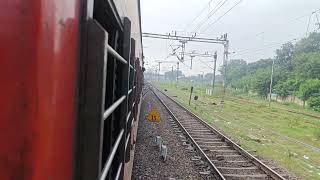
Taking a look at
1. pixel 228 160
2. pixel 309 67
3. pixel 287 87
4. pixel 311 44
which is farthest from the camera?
pixel 311 44

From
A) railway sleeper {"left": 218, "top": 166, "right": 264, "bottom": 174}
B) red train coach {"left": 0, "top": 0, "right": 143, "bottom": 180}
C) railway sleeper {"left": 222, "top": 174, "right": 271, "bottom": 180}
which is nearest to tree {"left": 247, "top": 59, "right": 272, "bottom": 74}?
railway sleeper {"left": 218, "top": 166, "right": 264, "bottom": 174}

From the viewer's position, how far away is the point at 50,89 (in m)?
0.95

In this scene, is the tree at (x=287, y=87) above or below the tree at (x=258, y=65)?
below

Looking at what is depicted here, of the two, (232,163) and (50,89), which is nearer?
(50,89)

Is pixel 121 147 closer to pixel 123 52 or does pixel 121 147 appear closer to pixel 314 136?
pixel 123 52

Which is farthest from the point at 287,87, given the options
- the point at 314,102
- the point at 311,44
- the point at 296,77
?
the point at 311,44

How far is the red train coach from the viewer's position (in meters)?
0.84

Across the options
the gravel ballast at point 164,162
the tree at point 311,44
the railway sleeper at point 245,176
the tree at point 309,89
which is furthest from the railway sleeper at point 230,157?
the tree at point 311,44

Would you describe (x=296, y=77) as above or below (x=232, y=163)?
above

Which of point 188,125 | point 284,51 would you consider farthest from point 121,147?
point 284,51

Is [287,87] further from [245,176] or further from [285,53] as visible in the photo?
[245,176]

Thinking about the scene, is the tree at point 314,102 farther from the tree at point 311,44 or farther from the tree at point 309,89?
the tree at point 311,44

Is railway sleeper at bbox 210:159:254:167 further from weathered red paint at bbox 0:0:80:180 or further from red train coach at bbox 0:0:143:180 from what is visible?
weathered red paint at bbox 0:0:80:180

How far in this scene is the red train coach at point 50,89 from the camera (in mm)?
837
